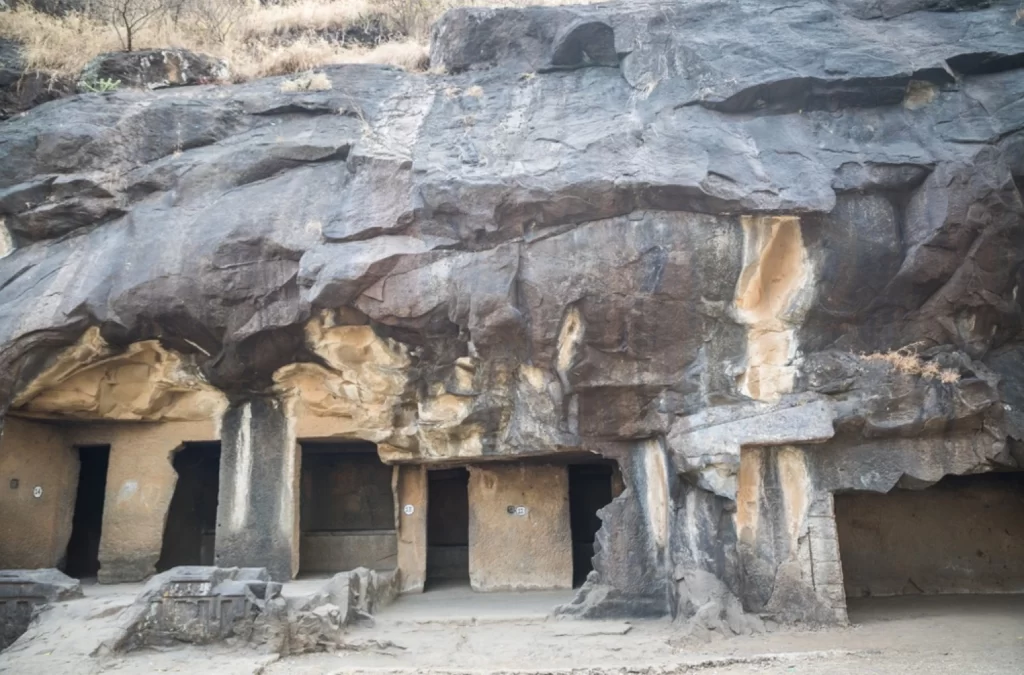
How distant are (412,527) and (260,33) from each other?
8146 millimetres

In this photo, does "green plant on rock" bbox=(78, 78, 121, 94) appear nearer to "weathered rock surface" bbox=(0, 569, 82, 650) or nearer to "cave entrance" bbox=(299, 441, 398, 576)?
"cave entrance" bbox=(299, 441, 398, 576)

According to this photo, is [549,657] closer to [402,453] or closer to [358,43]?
[402,453]

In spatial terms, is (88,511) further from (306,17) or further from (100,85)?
(306,17)

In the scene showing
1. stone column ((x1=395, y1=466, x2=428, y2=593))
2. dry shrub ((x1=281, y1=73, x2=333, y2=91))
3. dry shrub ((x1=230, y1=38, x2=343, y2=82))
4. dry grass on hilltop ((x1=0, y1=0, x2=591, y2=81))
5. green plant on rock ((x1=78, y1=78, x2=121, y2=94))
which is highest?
dry grass on hilltop ((x1=0, y1=0, x2=591, y2=81))

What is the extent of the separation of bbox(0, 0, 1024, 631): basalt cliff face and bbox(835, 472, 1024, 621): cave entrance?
88.1 inches

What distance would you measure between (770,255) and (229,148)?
20.2 ft

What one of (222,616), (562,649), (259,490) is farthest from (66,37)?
(562,649)

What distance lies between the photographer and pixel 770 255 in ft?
26.9

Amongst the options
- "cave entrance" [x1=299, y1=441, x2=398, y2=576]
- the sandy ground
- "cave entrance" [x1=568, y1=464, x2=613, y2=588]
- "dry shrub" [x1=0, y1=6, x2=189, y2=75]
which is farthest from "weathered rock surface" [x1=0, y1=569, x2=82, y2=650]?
"cave entrance" [x1=568, y1=464, x2=613, y2=588]

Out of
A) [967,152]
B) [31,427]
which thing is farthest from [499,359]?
[31,427]

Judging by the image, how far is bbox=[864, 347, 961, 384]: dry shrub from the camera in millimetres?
7939

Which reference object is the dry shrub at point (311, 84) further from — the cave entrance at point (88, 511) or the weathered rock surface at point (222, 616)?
the cave entrance at point (88, 511)

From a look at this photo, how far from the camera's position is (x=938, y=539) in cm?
1023

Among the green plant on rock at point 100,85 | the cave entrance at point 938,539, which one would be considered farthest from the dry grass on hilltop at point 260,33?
the cave entrance at point 938,539
